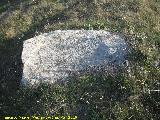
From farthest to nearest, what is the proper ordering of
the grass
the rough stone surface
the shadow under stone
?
the shadow under stone
the rough stone surface
the grass

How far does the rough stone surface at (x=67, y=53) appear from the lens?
11.3m

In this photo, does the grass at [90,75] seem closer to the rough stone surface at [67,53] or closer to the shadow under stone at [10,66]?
the shadow under stone at [10,66]

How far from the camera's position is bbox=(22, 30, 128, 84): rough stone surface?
11.3m

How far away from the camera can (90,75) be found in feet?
35.8

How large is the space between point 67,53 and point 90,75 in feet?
4.55

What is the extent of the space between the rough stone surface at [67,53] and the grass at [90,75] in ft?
1.26

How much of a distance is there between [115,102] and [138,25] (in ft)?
13.2

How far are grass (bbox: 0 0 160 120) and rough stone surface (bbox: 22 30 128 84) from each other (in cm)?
39

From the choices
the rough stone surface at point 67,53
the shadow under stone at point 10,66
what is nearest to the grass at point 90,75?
the shadow under stone at point 10,66

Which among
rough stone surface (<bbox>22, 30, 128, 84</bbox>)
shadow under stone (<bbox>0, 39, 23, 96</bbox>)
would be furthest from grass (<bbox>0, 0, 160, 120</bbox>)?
rough stone surface (<bbox>22, 30, 128, 84</bbox>)

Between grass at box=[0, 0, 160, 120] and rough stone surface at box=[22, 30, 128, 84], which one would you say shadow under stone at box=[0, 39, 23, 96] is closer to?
grass at box=[0, 0, 160, 120]

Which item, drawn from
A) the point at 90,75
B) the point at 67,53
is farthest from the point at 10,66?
the point at 90,75

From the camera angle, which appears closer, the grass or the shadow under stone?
the grass

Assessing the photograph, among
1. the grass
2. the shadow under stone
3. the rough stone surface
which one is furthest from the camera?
the shadow under stone
